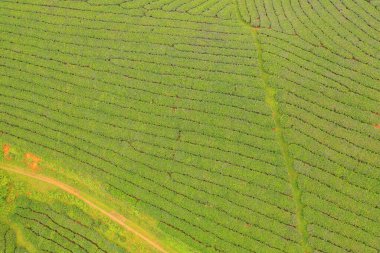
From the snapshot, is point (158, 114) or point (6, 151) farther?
point (158, 114)

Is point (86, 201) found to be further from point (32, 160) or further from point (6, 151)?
point (6, 151)

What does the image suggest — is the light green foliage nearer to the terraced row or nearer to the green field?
the green field

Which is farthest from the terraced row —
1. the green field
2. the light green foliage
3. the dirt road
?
the light green foliage

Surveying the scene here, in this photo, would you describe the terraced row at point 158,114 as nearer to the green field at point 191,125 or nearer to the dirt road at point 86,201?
the green field at point 191,125

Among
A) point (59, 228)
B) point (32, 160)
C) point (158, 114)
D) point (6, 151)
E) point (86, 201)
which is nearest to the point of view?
point (59, 228)

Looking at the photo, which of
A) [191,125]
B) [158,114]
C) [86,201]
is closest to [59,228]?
[86,201]

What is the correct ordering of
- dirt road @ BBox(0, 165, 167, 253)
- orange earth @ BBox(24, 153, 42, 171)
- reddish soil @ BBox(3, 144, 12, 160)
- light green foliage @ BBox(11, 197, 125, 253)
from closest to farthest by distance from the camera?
1. dirt road @ BBox(0, 165, 167, 253)
2. light green foliage @ BBox(11, 197, 125, 253)
3. orange earth @ BBox(24, 153, 42, 171)
4. reddish soil @ BBox(3, 144, 12, 160)

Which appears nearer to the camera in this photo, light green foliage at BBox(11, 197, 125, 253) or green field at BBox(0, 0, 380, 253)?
green field at BBox(0, 0, 380, 253)

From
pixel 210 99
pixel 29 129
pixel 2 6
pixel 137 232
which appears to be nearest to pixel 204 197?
pixel 137 232

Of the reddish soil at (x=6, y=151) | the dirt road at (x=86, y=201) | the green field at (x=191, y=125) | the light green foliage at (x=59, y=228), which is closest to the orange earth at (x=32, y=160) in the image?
the green field at (x=191, y=125)
